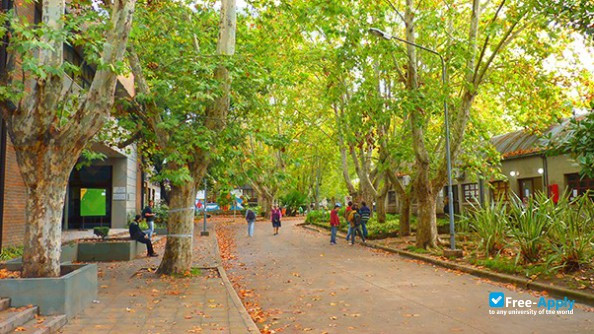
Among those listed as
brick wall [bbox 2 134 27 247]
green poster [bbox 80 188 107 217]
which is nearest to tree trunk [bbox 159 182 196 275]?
brick wall [bbox 2 134 27 247]

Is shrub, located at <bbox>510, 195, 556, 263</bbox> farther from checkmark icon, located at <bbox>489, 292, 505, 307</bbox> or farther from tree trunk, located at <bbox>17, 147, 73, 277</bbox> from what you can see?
tree trunk, located at <bbox>17, 147, 73, 277</bbox>

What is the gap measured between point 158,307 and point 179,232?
3428 millimetres

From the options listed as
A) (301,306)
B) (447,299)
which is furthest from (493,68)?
(301,306)

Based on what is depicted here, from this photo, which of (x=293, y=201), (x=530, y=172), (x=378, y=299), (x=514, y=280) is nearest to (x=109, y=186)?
(x=530, y=172)

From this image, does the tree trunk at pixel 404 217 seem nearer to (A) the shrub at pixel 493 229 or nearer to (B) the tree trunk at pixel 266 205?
(A) the shrub at pixel 493 229

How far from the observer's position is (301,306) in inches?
314

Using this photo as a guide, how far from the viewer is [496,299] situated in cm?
826

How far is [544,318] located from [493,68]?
31.0ft

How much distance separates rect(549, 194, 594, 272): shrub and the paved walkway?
21.6ft

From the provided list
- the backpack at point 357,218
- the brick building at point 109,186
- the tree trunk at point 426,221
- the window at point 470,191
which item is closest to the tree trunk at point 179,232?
the tree trunk at point 426,221

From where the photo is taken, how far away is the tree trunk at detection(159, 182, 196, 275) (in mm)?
10820

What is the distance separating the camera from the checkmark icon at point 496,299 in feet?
26.0

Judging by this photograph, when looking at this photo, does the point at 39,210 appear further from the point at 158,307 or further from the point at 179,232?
the point at 179,232

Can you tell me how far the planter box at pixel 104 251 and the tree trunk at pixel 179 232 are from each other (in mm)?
3597
